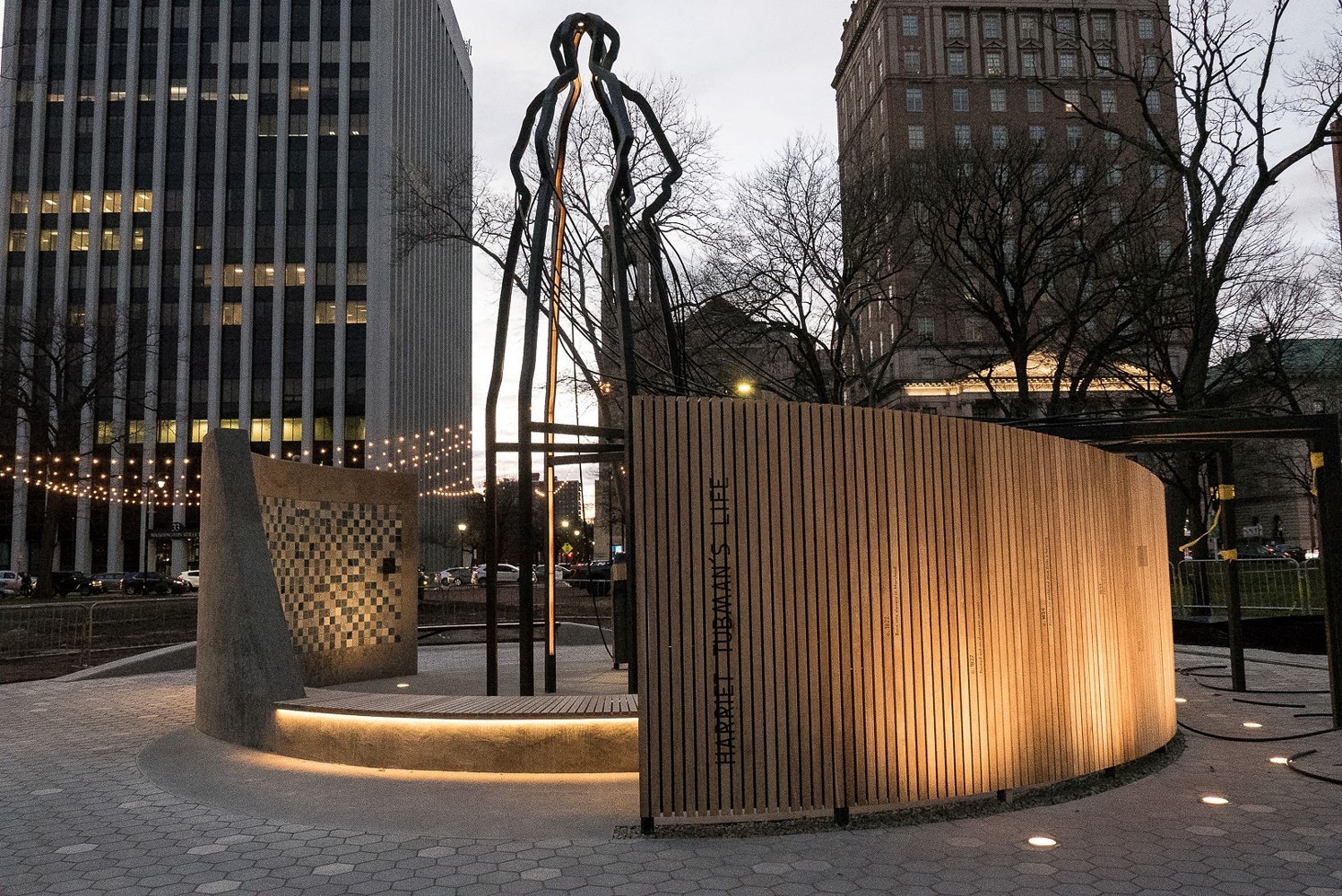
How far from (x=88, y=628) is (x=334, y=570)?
25.5 ft

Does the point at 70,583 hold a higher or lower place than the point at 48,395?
lower

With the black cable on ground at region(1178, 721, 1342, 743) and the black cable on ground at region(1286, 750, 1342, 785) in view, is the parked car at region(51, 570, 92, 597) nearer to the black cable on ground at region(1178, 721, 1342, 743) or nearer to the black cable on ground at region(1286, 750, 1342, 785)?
the black cable on ground at region(1178, 721, 1342, 743)

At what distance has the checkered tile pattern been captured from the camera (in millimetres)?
10445

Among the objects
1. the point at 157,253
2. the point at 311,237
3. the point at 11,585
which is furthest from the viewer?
the point at 311,237

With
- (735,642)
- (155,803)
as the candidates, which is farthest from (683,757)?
(155,803)

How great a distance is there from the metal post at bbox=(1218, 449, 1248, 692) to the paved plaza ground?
2.75 meters

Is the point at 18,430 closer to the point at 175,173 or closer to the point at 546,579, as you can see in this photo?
the point at 175,173

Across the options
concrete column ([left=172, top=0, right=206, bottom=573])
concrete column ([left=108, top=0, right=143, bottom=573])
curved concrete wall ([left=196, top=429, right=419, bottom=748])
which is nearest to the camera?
curved concrete wall ([left=196, top=429, right=419, bottom=748])

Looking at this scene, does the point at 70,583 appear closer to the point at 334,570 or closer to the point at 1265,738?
the point at 334,570

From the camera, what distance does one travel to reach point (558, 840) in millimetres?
5395

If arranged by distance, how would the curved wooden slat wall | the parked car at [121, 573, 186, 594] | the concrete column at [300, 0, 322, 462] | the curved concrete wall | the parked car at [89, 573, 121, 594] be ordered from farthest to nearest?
the concrete column at [300, 0, 322, 462] < the parked car at [121, 573, 186, 594] < the parked car at [89, 573, 121, 594] < the curved concrete wall < the curved wooden slat wall

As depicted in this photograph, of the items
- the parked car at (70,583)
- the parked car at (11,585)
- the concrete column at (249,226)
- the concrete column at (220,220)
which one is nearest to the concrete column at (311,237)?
the concrete column at (249,226)

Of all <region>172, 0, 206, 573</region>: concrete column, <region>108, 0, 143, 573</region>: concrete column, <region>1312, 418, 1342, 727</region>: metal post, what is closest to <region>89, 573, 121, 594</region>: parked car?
<region>108, 0, 143, 573</region>: concrete column

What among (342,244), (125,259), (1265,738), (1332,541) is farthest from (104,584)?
(1332,541)
